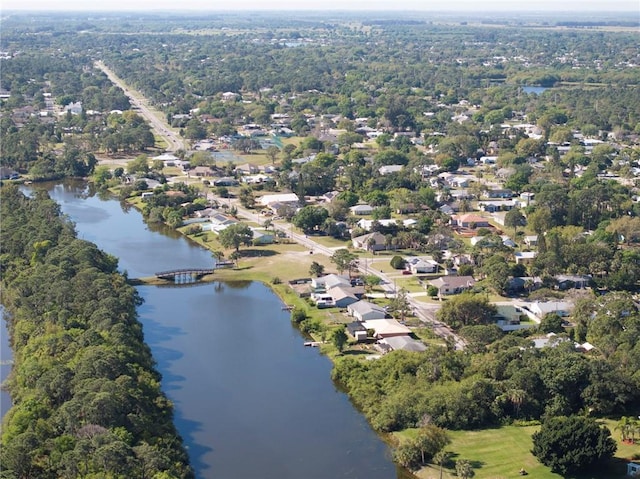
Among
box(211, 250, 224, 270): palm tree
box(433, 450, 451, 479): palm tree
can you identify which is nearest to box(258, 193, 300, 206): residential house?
box(211, 250, 224, 270): palm tree

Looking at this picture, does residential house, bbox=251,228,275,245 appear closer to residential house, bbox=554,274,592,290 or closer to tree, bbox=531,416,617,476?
residential house, bbox=554,274,592,290

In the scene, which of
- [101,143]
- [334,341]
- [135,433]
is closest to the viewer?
[135,433]

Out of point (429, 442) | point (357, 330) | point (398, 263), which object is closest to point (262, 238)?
point (398, 263)

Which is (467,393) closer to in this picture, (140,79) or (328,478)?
(328,478)

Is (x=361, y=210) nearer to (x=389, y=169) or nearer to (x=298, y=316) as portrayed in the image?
(x=389, y=169)

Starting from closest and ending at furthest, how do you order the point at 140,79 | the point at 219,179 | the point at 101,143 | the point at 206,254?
the point at 206,254, the point at 219,179, the point at 101,143, the point at 140,79

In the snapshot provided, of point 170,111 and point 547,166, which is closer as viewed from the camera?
point 547,166

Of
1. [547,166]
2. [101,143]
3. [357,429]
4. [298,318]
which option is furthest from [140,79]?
[357,429]
